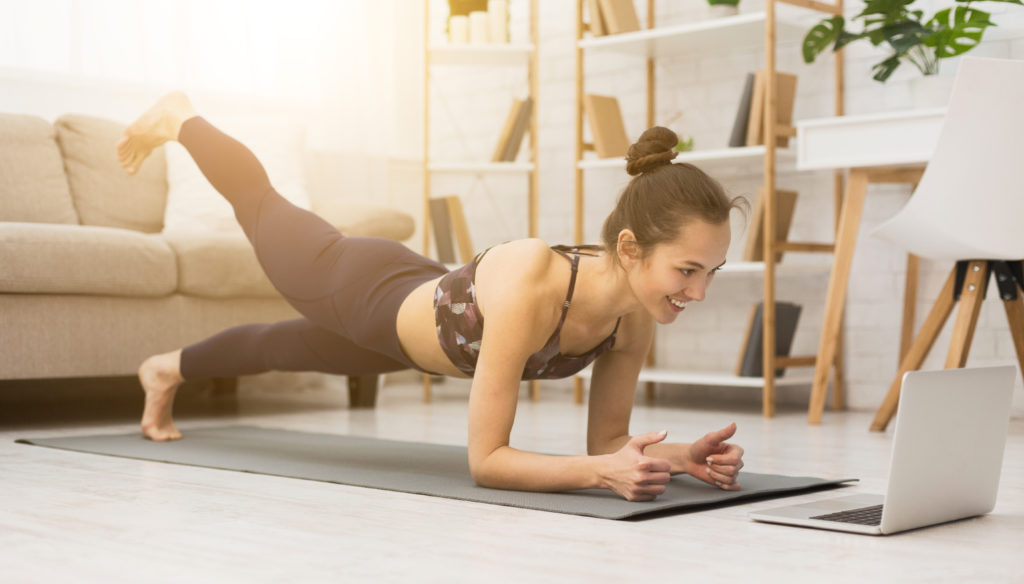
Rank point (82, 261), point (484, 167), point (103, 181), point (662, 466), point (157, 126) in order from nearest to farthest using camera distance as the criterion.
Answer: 1. point (662, 466)
2. point (157, 126)
3. point (82, 261)
4. point (103, 181)
5. point (484, 167)

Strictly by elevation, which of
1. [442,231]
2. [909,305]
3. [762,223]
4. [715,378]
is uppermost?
[762,223]

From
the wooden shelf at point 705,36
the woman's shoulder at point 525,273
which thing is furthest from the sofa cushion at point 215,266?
the woman's shoulder at point 525,273

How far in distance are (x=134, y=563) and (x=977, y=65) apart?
1958 mm

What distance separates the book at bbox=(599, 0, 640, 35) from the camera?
3732 millimetres

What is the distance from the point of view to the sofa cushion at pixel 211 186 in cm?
369

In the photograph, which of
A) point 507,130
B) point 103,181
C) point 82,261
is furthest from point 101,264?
point 507,130

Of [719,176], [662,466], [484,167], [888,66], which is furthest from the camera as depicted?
[484,167]

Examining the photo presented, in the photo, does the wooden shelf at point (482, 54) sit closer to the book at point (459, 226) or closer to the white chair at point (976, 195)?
the book at point (459, 226)

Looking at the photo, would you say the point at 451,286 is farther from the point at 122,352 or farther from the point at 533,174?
the point at 533,174

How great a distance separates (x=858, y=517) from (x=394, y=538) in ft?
1.95

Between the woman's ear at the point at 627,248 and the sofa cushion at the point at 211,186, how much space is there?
2.21m

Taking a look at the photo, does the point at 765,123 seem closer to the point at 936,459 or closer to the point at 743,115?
the point at 743,115

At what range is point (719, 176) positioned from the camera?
12.6 ft

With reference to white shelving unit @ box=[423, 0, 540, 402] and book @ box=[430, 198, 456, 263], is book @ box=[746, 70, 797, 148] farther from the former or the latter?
book @ box=[430, 198, 456, 263]
